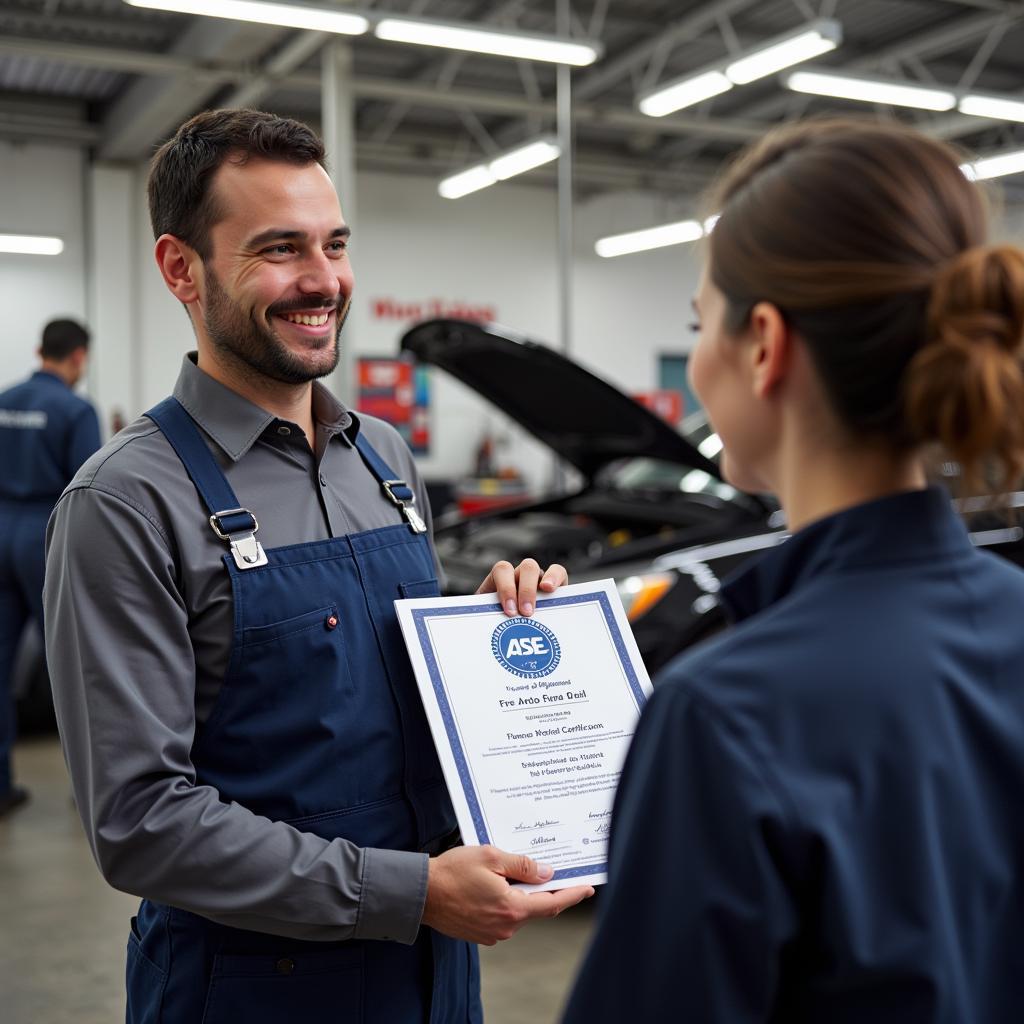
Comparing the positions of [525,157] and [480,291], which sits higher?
[525,157]

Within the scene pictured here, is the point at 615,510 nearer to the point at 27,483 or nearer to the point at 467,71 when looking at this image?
the point at 27,483

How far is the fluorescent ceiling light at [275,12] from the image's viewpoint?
19.9 ft

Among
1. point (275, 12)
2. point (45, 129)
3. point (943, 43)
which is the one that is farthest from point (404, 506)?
point (45, 129)

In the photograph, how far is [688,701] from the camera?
748 mm

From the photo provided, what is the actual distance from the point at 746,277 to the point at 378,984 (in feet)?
3.20

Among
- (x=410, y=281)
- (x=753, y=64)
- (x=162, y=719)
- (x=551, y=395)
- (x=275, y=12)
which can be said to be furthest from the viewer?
(x=410, y=281)

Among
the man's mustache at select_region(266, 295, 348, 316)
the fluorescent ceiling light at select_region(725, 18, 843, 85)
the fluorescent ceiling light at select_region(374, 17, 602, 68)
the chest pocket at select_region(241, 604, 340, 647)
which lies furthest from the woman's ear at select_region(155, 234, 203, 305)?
the fluorescent ceiling light at select_region(725, 18, 843, 85)

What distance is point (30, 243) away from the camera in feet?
35.9

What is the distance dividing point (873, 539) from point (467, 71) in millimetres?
11057

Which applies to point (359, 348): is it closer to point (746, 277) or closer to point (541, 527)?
point (541, 527)

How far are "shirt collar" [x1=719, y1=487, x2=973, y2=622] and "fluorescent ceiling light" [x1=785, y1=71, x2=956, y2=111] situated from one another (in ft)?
22.8

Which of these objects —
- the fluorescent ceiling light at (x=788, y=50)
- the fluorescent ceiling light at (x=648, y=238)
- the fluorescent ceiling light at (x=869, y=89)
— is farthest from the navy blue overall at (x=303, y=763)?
the fluorescent ceiling light at (x=648, y=238)

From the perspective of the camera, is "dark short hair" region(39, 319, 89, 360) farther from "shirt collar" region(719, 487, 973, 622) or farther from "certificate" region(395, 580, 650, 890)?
"shirt collar" region(719, 487, 973, 622)

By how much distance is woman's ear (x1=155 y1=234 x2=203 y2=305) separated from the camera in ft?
5.02
